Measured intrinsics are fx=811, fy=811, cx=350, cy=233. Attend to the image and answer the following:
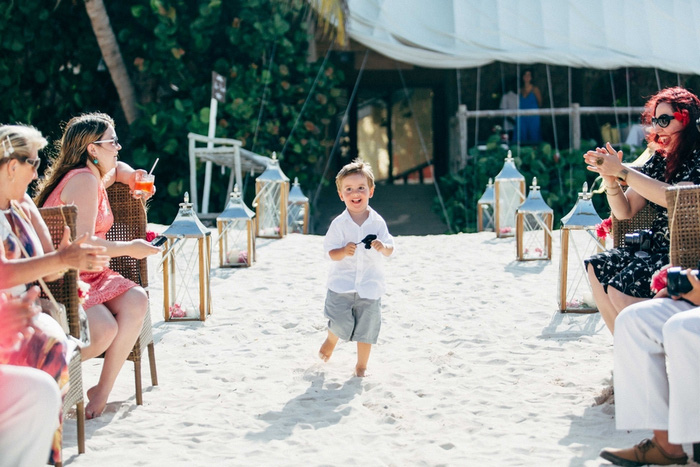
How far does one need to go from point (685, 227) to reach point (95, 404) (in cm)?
232

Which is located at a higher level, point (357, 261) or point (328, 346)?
point (357, 261)

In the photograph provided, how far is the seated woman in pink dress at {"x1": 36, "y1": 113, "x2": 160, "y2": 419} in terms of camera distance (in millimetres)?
3141

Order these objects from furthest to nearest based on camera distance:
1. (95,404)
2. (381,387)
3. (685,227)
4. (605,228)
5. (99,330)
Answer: (605,228)
(381,387)
(95,404)
(99,330)
(685,227)

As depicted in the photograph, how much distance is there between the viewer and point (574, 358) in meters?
4.05

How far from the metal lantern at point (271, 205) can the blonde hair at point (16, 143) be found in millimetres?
5283

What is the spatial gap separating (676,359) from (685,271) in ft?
0.97

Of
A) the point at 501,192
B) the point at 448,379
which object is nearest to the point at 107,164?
the point at 448,379

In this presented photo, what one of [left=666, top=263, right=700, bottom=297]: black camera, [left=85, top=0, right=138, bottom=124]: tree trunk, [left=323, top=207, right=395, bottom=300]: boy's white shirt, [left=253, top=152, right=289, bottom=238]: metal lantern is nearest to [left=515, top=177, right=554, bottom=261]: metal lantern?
[left=253, top=152, right=289, bottom=238]: metal lantern

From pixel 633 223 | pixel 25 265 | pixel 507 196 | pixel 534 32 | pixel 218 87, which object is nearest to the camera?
pixel 25 265

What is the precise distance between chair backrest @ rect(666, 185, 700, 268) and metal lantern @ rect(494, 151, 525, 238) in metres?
5.23

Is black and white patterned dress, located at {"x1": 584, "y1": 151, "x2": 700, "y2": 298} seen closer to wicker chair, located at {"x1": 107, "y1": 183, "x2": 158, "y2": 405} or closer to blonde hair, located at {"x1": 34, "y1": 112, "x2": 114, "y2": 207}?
wicker chair, located at {"x1": 107, "y1": 183, "x2": 158, "y2": 405}

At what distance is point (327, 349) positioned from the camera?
4.00 meters

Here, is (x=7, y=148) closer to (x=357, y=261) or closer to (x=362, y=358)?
(x=357, y=261)

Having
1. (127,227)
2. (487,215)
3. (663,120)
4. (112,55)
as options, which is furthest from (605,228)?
(112,55)
